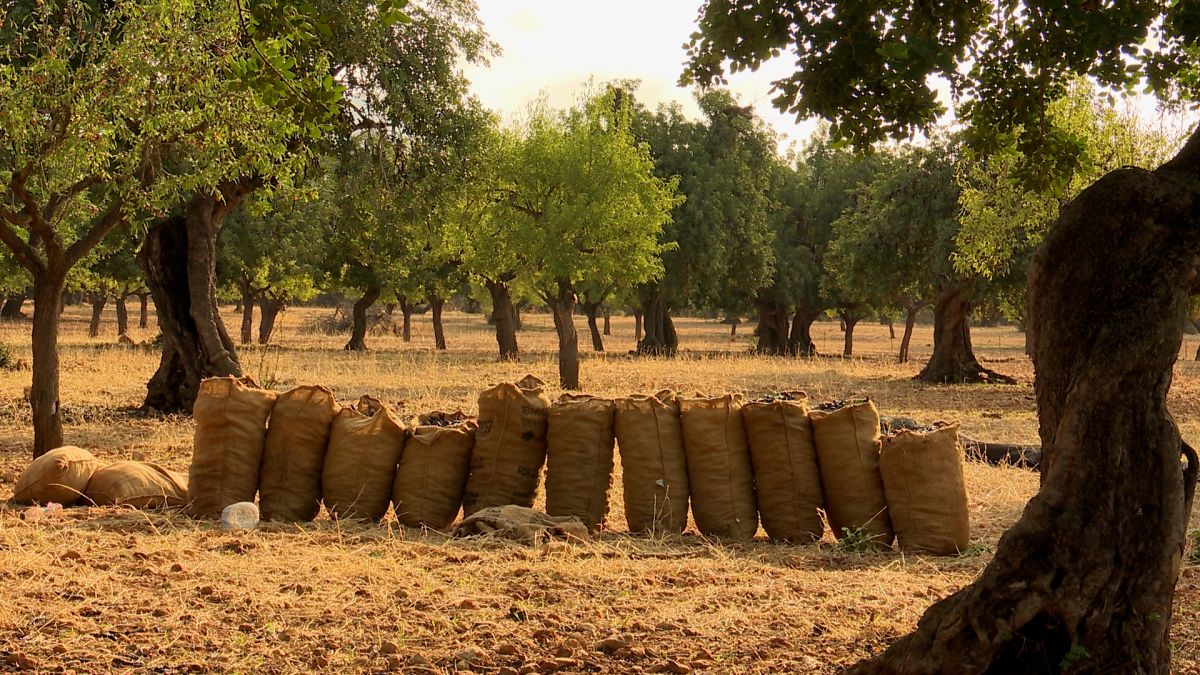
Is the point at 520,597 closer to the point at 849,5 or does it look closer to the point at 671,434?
the point at 671,434

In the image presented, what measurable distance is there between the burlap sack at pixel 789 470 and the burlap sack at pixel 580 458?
1.06 metres

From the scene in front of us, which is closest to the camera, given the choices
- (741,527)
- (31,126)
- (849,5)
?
(849,5)

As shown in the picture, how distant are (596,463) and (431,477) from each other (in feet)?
A: 3.94

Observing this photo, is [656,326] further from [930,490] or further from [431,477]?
[930,490]

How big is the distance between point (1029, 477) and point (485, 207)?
1490cm

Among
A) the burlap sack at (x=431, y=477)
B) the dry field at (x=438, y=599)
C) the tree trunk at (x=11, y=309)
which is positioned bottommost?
A: the dry field at (x=438, y=599)

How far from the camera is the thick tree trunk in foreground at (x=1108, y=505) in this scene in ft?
11.7

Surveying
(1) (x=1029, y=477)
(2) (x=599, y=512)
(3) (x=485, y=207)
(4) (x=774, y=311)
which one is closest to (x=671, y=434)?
(2) (x=599, y=512)

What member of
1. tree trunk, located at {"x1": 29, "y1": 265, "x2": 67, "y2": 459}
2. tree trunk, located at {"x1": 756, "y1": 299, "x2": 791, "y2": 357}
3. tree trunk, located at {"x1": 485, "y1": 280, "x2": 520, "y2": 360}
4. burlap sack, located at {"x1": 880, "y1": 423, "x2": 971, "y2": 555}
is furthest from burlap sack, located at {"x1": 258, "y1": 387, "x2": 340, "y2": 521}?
tree trunk, located at {"x1": 756, "y1": 299, "x2": 791, "y2": 357}

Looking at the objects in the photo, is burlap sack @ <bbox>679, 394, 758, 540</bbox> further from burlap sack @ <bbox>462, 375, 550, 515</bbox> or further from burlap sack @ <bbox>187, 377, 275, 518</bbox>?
burlap sack @ <bbox>187, 377, 275, 518</bbox>

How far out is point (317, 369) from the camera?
941 inches

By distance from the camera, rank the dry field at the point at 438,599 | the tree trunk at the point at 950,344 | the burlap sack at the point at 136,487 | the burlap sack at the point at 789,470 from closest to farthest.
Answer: the dry field at the point at 438,599 < the burlap sack at the point at 789,470 < the burlap sack at the point at 136,487 < the tree trunk at the point at 950,344

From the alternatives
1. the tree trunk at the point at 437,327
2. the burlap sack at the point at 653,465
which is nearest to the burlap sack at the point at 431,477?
the burlap sack at the point at 653,465

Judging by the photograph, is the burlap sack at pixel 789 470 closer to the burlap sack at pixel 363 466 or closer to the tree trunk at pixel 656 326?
the burlap sack at pixel 363 466
